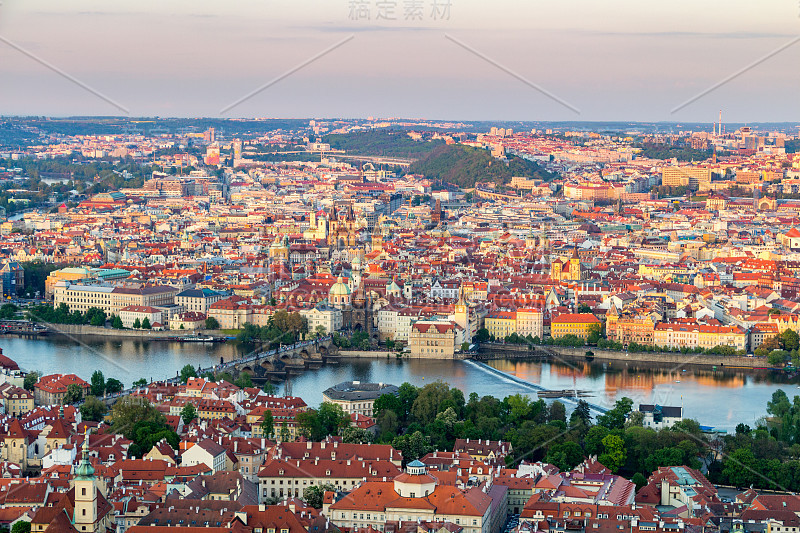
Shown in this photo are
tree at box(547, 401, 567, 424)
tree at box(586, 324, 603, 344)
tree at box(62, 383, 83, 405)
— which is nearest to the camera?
tree at box(547, 401, 567, 424)

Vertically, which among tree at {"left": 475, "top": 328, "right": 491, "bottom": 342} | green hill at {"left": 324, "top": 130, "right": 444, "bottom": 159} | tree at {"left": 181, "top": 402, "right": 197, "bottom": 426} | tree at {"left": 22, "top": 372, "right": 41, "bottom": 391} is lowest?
tree at {"left": 181, "top": 402, "right": 197, "bottom": 426}

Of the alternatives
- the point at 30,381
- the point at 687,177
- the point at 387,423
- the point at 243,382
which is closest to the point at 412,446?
the point at 387,423

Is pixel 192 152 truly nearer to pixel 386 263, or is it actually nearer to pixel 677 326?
pixel 386 263

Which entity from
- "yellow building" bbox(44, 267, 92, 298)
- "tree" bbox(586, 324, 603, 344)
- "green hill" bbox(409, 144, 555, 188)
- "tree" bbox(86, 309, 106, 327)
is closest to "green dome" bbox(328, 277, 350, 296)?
"tree" bbox(86, 309, 106, 327)

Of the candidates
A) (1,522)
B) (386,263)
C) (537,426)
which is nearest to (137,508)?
(1,522)

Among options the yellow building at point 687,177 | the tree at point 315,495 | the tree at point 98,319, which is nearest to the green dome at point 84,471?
the tree at point 315,495

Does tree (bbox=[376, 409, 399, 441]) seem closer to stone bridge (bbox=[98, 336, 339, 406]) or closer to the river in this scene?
the river

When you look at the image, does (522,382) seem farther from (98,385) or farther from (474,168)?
(474,168)
